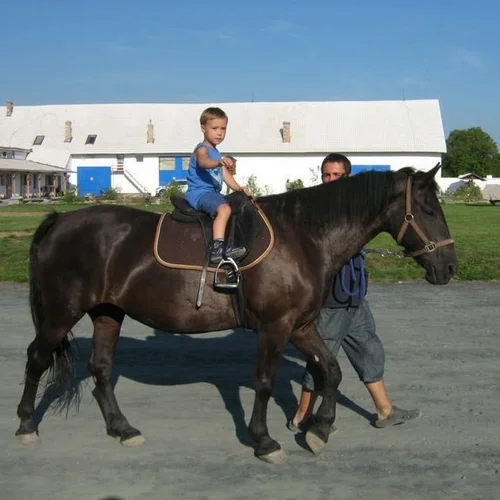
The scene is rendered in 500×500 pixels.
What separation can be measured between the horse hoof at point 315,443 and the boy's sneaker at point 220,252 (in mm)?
1421

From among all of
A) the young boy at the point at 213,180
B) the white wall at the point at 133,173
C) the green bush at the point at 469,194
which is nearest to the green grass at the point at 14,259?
the young boy at the point at 213,180

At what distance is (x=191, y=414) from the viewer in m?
6.20

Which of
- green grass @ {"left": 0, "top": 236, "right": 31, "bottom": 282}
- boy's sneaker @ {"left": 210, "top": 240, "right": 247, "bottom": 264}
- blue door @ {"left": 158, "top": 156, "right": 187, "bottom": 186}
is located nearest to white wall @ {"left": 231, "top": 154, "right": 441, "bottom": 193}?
blue door @ {"left": 158, "top": 156, "right": 187, "bottom": 186}

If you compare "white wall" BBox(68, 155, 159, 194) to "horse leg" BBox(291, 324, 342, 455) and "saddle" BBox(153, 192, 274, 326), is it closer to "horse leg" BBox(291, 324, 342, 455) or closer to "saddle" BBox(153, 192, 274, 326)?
"saddle" BBox(153, 192, 274, 326)

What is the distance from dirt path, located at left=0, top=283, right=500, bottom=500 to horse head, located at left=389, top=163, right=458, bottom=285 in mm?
1355

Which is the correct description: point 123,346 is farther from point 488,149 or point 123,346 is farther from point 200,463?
point 488,149

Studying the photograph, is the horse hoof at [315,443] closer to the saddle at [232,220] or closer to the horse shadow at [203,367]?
the horse shadow at [203,367]

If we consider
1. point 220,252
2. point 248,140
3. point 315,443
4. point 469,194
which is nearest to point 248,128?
point 248,140

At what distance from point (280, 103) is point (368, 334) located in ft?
205

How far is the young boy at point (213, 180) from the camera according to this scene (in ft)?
17.6

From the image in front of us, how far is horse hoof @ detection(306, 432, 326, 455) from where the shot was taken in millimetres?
5246

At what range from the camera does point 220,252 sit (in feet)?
17.4

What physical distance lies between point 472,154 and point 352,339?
118684mm

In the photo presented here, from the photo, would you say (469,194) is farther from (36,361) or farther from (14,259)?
(36,361)
